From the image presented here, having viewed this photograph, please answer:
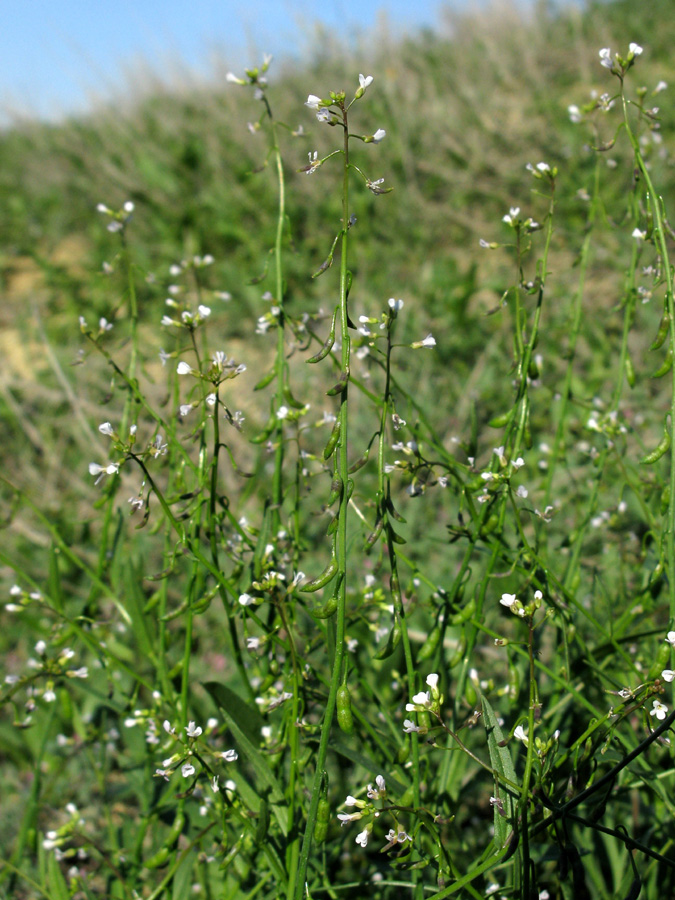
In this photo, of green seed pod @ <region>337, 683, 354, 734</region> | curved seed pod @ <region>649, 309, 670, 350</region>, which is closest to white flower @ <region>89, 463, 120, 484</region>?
green seed pod @ <region>337, 683, 354, 734</region>

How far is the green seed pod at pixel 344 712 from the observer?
835mm

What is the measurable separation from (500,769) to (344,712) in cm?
26

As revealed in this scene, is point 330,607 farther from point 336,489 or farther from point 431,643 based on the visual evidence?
point 431,643

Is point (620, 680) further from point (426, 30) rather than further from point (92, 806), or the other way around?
point (426, 30)

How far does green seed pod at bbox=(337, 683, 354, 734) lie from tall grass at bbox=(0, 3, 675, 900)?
22 mm

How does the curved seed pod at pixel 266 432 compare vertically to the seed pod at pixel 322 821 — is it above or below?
above

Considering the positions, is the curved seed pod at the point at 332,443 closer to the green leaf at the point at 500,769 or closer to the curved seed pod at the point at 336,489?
the curved seed pod at the point at 336,489

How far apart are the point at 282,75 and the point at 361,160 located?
2.56m

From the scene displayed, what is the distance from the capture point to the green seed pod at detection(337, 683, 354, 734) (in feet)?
2.74

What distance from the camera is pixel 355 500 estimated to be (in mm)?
2047

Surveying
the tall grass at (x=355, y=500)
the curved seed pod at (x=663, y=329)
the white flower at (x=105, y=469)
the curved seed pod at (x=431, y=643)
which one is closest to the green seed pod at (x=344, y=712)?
the tall grass at (x=355, y=500)

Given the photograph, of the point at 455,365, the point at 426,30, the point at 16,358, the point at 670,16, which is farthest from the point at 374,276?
the point at 426,30

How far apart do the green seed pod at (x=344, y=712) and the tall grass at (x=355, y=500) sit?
22 millimetres

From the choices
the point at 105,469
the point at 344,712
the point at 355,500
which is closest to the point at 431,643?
the point at 344,712
